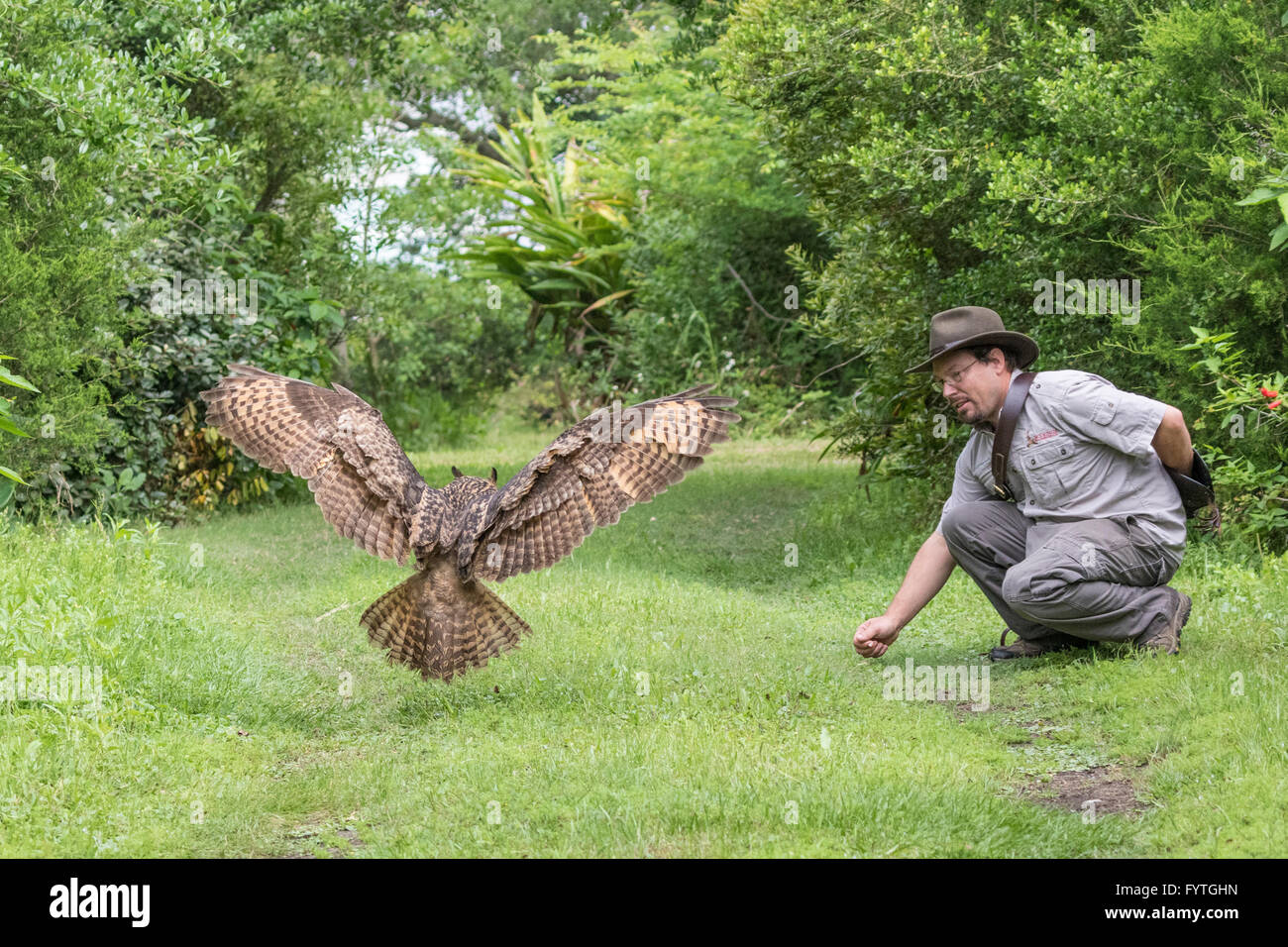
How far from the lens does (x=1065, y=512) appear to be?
596cm

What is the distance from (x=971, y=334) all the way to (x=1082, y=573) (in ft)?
3.84

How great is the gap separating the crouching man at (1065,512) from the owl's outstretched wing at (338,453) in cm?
217

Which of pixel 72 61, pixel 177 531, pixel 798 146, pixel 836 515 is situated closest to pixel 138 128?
pixel 72 61

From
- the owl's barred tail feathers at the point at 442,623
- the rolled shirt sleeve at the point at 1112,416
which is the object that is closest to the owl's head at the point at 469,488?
the owl's barred tail feathers at the point at 442,623

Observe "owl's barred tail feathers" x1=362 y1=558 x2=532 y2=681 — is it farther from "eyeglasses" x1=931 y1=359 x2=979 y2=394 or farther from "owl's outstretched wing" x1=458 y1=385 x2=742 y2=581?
"eyeglasses" x1=931 y1=359 x2=979 y2=394

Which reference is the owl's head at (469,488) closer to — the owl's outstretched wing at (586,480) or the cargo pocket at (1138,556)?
Answer: the owl's outstretched wing at (586,480)

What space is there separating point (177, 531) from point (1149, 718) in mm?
7813

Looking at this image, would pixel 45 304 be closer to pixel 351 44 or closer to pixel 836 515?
pixel 351 44

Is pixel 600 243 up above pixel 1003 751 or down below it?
above

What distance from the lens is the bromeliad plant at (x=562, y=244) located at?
Answer: 18047 millimetres

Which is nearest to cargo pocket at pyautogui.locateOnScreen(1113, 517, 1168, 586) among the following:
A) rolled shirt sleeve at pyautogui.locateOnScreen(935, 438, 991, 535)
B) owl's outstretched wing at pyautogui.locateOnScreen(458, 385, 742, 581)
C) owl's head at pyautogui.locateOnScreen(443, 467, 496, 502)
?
rolled shirt sleeve at pyautogui.locateOnScreen(935, 438, 991, 535)

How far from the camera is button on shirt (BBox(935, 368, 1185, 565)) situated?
5719mm

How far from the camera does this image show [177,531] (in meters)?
10.5

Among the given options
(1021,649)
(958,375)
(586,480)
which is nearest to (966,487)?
(958,375)
